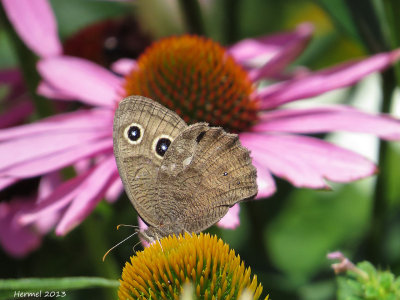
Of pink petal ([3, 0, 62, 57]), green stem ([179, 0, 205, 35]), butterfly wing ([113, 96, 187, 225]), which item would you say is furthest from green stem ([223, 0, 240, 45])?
butterfly wing ([113, 96, 187, 225])

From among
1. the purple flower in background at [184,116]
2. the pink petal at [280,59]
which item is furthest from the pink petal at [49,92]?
the pink petal at [280,59]

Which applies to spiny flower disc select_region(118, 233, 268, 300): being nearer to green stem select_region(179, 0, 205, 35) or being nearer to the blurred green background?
the blurred green background

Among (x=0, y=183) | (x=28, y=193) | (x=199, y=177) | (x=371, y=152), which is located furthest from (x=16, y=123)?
(x=371, y=152)

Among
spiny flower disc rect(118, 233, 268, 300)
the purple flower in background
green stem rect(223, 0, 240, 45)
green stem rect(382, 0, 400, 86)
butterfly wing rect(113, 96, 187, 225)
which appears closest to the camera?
spiny flower disc rect(118, 233, 268, 300)

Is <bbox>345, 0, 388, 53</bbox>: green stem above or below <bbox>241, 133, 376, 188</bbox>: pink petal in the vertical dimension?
above

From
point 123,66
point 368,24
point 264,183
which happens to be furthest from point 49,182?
point 368,24

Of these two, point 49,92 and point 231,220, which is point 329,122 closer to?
point 231,220
